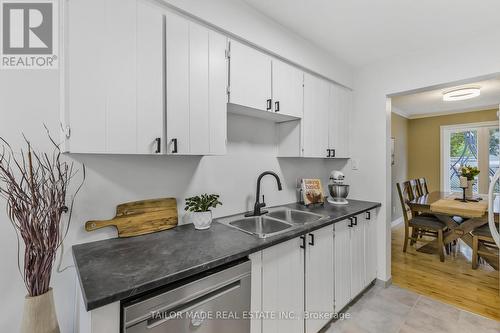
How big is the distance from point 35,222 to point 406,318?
9.00 feet

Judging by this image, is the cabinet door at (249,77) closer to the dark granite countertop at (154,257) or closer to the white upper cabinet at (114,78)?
the white upper cabinet at (114,78)

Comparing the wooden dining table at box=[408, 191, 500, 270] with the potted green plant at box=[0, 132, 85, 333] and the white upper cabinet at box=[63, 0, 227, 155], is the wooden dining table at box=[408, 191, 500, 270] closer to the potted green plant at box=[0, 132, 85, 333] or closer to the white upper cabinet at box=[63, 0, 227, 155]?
the white upper cabinet at box=[63, 0, 227, 155]

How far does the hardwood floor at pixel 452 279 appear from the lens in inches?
87.6

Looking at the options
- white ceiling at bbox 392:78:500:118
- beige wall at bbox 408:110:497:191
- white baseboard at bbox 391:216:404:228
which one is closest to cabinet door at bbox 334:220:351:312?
white ceiling at bbox 392:78:500:118

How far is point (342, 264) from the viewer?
2.01m

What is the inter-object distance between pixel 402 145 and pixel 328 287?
4682 mm

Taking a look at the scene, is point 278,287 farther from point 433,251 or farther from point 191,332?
point 433,251

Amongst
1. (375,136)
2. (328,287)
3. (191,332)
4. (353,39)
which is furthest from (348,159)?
(191,332)

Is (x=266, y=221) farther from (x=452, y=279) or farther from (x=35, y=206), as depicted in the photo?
(x=452, y=279)

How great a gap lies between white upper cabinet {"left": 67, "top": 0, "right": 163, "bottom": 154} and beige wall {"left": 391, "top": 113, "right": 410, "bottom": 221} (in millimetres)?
4880

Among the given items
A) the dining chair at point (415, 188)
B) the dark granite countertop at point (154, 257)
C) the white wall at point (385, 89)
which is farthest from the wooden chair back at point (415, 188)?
the dark granite countertop at point (154, 257)

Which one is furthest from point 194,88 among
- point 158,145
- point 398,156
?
point 398,156

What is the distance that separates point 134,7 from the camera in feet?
3.94

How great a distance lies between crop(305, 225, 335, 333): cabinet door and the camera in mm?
1663
